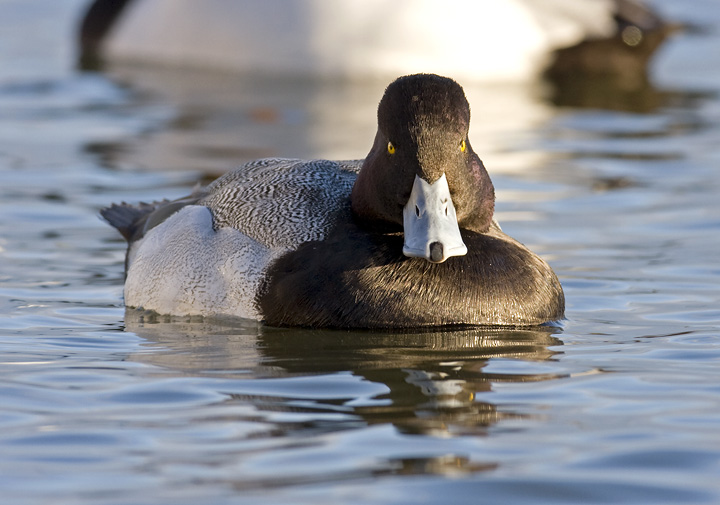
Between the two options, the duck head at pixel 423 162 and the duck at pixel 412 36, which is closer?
the duck head at pixel 423 162

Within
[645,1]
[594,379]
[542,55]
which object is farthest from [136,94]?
[594,379]

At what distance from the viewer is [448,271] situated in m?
6.43

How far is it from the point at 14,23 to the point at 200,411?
13850 mm

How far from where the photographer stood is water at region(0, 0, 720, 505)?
4.40 metres

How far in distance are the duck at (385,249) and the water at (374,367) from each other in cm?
14

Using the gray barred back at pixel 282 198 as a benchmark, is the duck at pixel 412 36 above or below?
above

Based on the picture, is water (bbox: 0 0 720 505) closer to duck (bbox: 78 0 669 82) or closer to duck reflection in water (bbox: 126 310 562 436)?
duck reflection in water (bbox: 126 310 562 436)

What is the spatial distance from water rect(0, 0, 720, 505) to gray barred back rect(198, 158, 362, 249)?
54cm

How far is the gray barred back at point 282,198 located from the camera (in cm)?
680

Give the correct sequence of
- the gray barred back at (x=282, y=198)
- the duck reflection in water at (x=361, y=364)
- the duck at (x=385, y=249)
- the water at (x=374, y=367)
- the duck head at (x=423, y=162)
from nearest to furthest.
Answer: the water at (x=374, y=367) < the duck reflection in water at (x=361, y=364) < the duck head at (x=423, y=162) < the duck at (x=385, y=249) < the gray barred back at (x=282, y=198)

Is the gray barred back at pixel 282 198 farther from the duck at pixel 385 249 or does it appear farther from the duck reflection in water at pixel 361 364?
the duck reflection in water at pixel 361 364

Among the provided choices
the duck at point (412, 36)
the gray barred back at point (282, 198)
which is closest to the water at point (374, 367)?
the gray barred back at point (282, 198)

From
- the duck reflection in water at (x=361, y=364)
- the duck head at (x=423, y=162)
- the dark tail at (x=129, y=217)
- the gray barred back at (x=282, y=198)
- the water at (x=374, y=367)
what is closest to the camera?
the water at (x=374, y=367)

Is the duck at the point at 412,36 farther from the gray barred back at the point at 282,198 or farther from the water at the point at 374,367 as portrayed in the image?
the gray barred back at the point at 282,198
